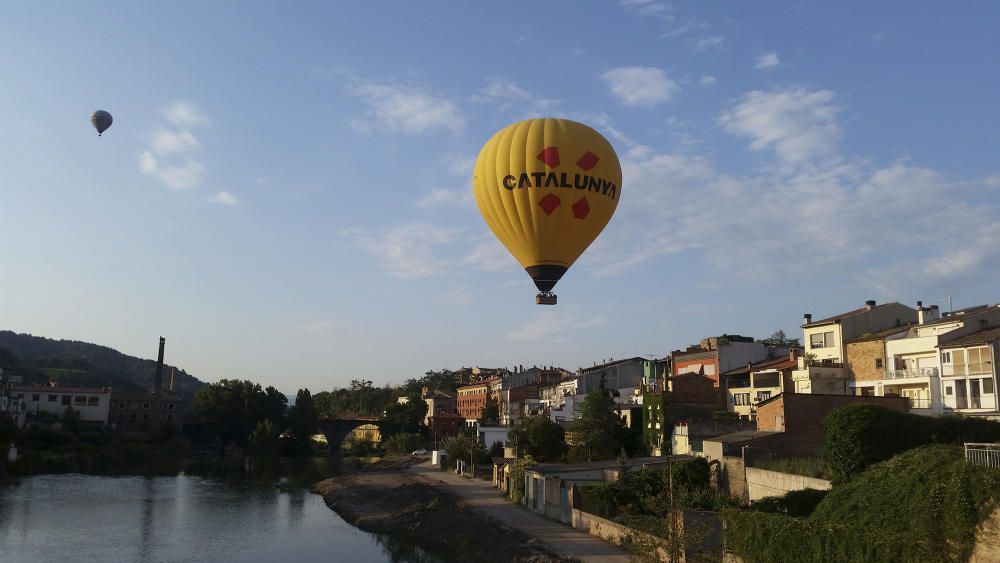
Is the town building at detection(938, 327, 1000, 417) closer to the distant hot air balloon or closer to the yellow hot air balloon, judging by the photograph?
the yellow hot air balloon

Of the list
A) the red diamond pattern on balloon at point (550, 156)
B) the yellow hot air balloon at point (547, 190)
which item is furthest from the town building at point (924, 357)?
the red diamond pattern on balloon at point (550, 156)

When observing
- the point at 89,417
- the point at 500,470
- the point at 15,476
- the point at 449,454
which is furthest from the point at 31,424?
the point at 500,470

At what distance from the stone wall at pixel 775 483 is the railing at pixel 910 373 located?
17.2 metres

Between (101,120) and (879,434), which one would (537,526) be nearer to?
(879,434)

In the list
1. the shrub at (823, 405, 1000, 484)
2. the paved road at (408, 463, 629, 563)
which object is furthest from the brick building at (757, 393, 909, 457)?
the paved road at (408, 463, 629, 563)

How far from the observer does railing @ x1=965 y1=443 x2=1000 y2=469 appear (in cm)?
1822

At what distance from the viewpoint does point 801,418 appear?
36.4 metres

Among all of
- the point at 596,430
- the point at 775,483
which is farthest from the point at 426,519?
the point at 775,483

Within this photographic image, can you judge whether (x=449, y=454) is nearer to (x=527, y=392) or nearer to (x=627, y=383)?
(x=627, y=383)

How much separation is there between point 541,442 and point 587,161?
95.6ft

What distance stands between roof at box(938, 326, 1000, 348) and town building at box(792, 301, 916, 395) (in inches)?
292

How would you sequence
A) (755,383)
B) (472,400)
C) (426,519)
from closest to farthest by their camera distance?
(426,519), (755,383), (472,400)

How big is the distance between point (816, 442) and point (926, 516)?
66.3 feet

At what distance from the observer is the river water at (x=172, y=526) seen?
3675 cm
